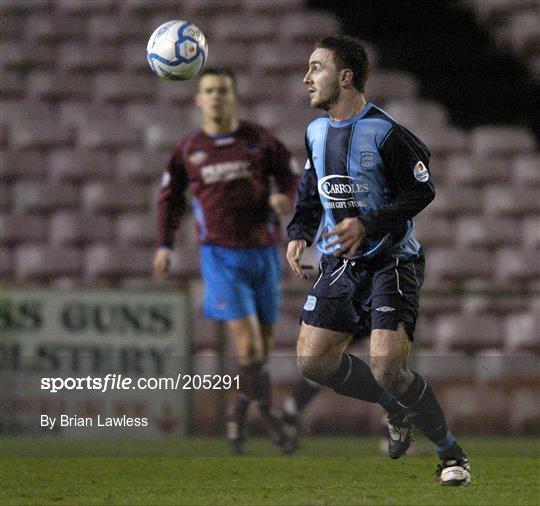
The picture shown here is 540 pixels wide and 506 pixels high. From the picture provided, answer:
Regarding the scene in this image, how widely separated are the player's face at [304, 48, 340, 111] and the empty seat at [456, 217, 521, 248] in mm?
4541

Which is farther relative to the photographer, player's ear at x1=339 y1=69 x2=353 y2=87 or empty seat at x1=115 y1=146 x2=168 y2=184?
empty seat at x1=115 y1=146 x2=168 y2=184

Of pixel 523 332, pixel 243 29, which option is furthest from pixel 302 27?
pixel 523 332

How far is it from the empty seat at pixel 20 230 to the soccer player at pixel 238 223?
261cm

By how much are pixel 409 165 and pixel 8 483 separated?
1.95 metres

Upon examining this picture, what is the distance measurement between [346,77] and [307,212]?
0.52 m

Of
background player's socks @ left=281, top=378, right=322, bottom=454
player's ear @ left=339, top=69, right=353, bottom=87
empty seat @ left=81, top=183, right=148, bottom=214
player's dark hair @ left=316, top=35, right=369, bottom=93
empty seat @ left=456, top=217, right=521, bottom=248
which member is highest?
player's dark hair @ left=316, top=35, right=369, bottom=93

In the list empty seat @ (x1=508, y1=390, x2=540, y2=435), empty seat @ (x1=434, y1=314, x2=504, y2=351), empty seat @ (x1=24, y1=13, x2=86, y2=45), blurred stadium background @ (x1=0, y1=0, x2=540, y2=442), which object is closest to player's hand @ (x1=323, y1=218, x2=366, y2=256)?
blurred stadium background @ (x1=0, y1=0, x2=540, y2=442)

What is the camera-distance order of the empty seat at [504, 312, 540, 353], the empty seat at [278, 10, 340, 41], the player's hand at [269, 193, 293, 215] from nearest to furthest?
the player's hand at [269, 193, 293, 215] → the empty seat at [504, 312, 540, 353] → the empty seat at [278, 10, 340, 41]

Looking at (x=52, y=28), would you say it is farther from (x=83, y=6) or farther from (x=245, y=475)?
(x=245, y=475)

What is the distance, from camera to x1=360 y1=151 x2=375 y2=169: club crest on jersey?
175 inches

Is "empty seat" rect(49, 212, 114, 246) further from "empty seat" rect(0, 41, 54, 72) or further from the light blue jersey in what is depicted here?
the light blue jersey

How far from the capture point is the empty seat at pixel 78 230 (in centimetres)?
888

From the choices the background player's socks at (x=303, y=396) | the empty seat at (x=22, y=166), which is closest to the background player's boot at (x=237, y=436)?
the background player's socks at (x=303, y=396)

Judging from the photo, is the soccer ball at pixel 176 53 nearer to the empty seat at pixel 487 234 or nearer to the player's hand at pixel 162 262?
the player's hand at pixel 162 262
